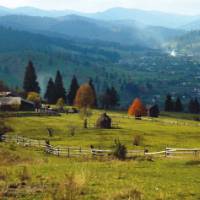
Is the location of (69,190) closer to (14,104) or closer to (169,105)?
Result: (14,104)

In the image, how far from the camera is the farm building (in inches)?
4365

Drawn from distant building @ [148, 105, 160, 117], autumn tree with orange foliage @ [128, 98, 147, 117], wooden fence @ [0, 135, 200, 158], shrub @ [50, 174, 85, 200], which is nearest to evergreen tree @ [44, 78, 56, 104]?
autumn tree with orange foliage @ [128, 98, 147, 117]

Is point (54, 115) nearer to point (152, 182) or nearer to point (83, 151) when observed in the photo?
point (83, 151)

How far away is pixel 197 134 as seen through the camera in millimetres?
81250

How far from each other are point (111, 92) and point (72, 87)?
11887mm

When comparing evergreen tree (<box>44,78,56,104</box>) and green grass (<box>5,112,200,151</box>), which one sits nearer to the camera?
green grass (<box>5,112,200,151</box>)

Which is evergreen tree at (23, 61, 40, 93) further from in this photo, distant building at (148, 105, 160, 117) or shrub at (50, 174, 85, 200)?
shrub at (50, 174, 85, 200)

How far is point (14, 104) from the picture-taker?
112 metres

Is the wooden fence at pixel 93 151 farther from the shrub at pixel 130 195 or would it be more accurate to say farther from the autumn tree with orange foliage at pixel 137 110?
the autumn tree with orange foliage at pixel 137 110

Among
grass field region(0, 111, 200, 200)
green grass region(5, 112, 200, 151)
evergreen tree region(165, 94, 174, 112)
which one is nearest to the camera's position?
grass field region(0, 111, 200, 200)

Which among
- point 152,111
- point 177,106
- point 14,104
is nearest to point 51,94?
point 152,111

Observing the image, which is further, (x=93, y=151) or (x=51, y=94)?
(x=51, y=94)

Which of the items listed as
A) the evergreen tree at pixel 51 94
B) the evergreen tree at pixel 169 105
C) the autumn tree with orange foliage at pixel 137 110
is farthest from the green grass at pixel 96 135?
the evergreen tree at pixel 169 105

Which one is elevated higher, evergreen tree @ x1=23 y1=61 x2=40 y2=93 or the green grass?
evergreen tree @ x1=23 y1=61 x2=40 y2=93
